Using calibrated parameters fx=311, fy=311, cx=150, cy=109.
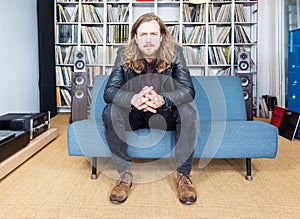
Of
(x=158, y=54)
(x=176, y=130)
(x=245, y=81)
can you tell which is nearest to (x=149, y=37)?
(x=158, y=54)

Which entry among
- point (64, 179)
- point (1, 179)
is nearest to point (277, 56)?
point (64, 179)

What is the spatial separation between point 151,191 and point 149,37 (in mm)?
832

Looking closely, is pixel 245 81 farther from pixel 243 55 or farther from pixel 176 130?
pixel 176 130

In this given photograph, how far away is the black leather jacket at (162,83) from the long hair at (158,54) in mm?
27

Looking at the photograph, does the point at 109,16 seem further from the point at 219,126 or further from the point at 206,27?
the point at 219,126

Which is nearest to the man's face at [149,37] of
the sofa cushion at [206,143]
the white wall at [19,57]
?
the sofa cushion at [206,143]

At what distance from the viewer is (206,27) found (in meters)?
4.59

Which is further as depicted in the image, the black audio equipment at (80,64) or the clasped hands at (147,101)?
the black audio equipment at (80,64)

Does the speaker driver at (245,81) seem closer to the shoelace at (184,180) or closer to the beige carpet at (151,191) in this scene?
the beige carpet at (151,191)

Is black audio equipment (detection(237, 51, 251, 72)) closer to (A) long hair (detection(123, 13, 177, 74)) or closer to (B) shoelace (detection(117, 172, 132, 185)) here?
(A) long hair (detection(123, 13, 177, 74))

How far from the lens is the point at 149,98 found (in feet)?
5.16

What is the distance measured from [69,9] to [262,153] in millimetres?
4110

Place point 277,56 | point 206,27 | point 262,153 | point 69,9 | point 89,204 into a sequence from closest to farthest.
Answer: point 89,204 → point 262,153 → point 277,56 → point 206,27 → point 69,9

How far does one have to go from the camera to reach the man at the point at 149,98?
1.59 metres
